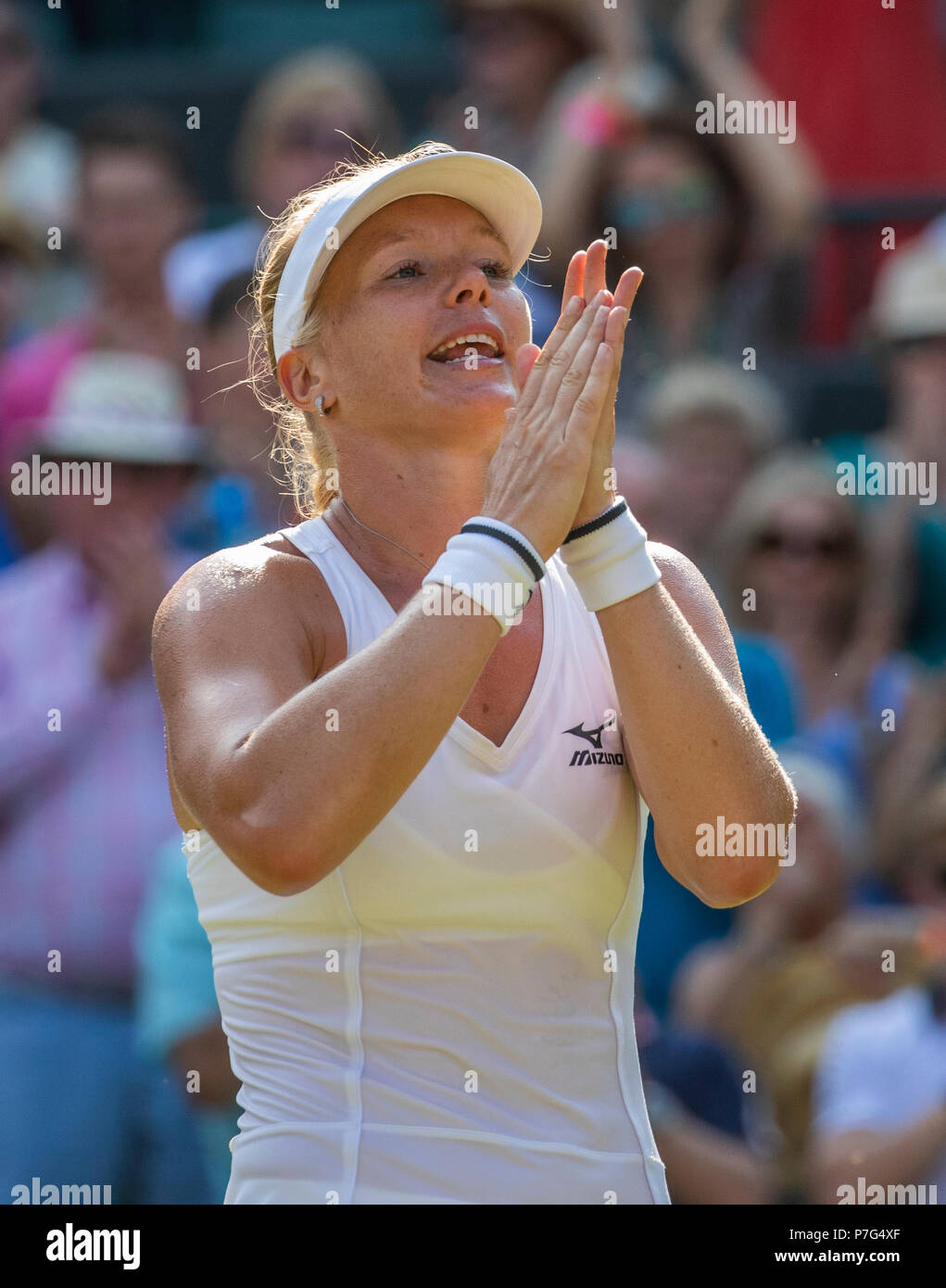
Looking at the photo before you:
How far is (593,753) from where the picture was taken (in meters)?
2.11

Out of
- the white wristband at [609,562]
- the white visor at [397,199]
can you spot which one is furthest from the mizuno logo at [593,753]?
the white visor at [397,199]

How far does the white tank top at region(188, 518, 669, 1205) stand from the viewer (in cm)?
198

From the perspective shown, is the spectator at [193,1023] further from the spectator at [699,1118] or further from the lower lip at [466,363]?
the lower lip at [466,363]

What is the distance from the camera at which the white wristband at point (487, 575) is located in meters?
1.92

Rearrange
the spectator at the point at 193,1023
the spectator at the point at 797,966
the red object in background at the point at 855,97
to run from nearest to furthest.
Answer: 1. the spectator at the point at 193,1023
2. the spectator at the point at 797,966
3. the red object in background at the point at 855,97

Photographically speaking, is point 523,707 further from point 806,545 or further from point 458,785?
point 806,545

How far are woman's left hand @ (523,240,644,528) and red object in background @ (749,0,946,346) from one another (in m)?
4.01

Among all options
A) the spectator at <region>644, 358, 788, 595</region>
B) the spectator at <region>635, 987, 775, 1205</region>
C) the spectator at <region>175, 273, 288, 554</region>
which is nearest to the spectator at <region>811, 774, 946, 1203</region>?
the spectator at <region>635, 987, 775, 1205</region>

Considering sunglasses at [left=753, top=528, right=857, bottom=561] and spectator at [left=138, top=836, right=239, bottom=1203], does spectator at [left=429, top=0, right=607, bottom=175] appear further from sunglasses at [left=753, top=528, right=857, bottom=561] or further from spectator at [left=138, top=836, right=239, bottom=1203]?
spectator at [left=138, top=836, right=239, bottom=1203]

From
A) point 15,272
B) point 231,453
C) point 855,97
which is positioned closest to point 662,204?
point 855,97

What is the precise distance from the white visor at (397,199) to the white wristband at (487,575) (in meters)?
0.46

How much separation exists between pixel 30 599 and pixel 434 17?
4096 mm

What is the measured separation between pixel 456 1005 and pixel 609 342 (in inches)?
29.6

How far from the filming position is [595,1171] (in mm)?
2008
